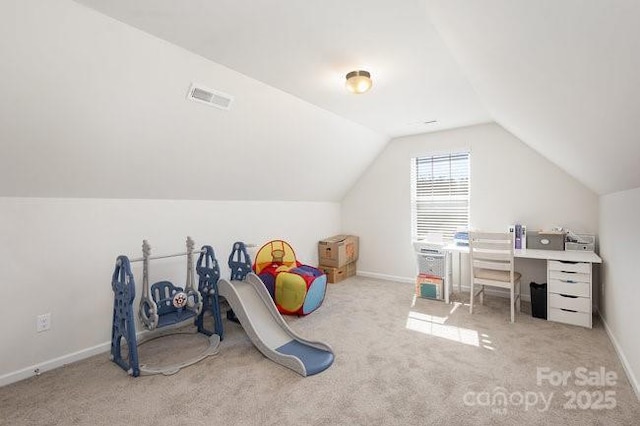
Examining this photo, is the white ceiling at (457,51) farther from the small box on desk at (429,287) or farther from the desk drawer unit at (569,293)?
the small box on desk at (429,287)

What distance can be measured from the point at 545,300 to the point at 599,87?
2955 millimetres

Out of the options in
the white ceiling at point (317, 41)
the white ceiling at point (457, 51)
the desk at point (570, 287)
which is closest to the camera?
the white ceiling at point (457, 51)

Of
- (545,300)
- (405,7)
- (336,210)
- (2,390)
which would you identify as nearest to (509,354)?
(545,300)

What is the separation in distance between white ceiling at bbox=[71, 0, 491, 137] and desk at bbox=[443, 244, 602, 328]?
1932 millimetres

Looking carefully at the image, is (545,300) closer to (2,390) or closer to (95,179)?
(95,179)

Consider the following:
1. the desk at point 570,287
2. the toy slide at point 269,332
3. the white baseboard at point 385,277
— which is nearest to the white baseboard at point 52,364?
the toy slide at point 269,332

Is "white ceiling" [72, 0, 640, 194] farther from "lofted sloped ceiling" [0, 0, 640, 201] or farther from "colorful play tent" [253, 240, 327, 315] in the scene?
"colorful play tent" [253, 240, 327, 315]

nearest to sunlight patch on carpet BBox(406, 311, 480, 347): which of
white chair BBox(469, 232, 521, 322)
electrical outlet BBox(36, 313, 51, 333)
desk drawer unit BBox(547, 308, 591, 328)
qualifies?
white chair BBox(469, 232, 521, 322)

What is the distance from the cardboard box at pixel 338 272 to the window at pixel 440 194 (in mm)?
1244

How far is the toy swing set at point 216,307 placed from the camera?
2439 mm

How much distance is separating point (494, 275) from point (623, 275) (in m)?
1.14

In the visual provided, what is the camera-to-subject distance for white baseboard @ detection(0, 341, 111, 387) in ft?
7.43

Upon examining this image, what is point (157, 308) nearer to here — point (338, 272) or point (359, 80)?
point (359, 80)

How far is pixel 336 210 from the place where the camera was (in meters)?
5.67
